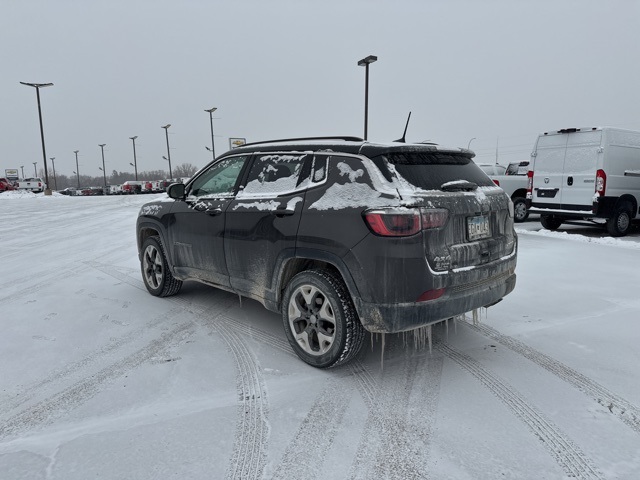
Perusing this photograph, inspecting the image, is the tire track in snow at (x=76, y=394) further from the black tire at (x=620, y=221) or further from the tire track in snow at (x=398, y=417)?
the black tire at (x=620, y=221)

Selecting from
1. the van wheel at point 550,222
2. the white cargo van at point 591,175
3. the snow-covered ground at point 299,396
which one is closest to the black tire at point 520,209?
the van wheel at point 550,222

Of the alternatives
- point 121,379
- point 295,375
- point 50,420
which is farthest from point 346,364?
point 50,420

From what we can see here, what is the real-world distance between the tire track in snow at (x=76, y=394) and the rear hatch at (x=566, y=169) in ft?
29.4

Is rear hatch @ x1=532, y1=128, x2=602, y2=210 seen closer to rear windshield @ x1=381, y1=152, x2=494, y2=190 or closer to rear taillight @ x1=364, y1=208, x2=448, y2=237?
rear windshield @ x1=381, y1=152, x2=494, y2=190

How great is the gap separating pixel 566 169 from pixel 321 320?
8682 millimetres

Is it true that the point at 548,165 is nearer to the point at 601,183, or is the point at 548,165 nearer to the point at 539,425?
the point at 601,183

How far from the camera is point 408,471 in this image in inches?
86.4

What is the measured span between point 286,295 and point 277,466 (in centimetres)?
138

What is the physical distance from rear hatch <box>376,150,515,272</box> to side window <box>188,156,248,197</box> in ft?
5.39

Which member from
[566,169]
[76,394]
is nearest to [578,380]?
[76,394]

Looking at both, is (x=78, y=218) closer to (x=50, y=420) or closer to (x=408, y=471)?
(x=50, y=420)

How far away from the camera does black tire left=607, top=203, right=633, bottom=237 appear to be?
31.6 ft

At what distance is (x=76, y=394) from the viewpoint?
298 centimetres

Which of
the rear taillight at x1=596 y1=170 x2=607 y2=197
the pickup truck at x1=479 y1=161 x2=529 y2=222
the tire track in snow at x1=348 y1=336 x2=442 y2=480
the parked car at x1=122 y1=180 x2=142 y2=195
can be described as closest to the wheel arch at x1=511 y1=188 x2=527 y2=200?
the pickup truck at x1=479 y1=161 x2=529 y2=222
